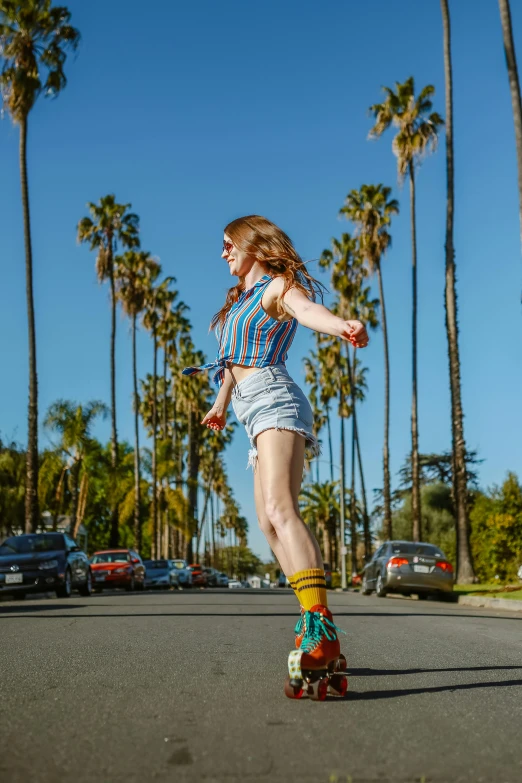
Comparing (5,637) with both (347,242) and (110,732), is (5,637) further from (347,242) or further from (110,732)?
(347,242)

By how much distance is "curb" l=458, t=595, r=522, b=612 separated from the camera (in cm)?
1602

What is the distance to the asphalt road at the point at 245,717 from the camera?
2.62 metres

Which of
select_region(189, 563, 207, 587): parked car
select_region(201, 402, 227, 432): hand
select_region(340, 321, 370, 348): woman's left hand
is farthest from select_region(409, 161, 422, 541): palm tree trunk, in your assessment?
select_region(340, 321, 370, 348): woman's left hand

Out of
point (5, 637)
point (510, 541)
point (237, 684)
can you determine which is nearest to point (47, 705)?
point (237, 684)

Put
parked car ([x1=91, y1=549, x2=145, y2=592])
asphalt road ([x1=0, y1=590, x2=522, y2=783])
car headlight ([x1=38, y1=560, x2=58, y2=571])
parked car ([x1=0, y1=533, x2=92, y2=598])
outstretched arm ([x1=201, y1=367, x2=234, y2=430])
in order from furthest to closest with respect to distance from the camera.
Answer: parked car ([x1=91, y1=549, x2=145, y2=592]), car headlight ([x1=38, y1=560, x2=58, y2=571]), parked car ([x1=0, y1=533, x2=92, y2=598]), outstretched arm ([x1=201, y1=367, x2=234, y2=430]), asphalt road ([x1=0, y1=590, x2=522, y2=783])

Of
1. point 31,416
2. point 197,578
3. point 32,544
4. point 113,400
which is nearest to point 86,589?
point 32,544

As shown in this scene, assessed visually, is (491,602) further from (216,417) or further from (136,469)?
(136,469)

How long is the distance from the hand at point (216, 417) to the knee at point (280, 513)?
35.0 inches

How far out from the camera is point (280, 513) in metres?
4.14

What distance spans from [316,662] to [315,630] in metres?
0.15

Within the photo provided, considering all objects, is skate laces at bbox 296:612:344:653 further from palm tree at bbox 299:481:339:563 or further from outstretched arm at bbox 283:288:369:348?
palm tree at bbox 299:481:339:563

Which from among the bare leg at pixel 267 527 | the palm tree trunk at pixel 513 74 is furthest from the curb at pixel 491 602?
the bare leg at pixel 267 527

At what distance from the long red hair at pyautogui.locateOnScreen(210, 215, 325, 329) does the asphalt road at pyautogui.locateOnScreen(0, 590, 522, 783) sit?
1.82 meters

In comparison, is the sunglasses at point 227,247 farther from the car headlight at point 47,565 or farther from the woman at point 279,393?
the car headlight at point 47,565
